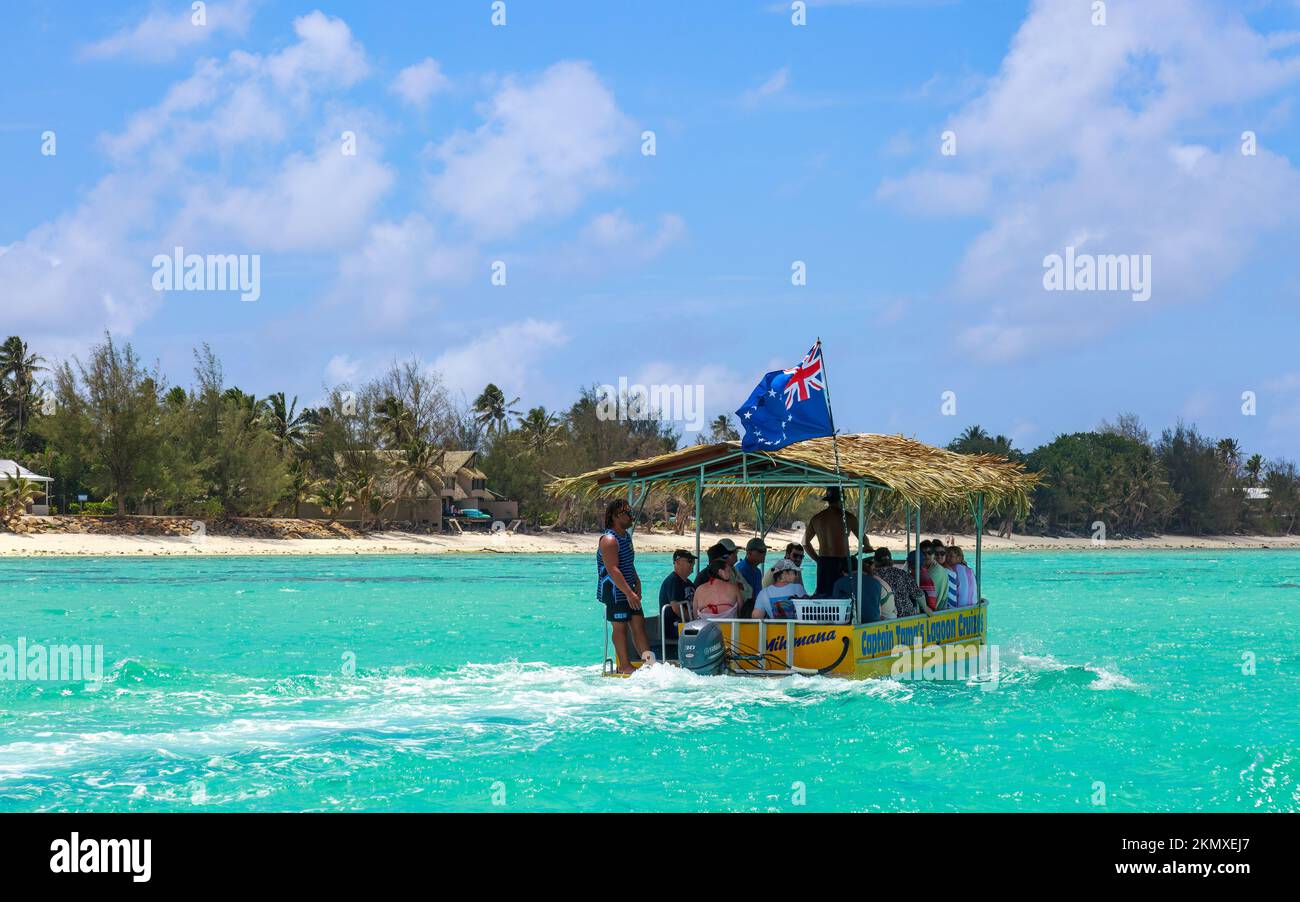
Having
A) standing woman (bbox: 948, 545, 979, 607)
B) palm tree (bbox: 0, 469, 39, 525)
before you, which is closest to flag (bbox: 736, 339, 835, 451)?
standing woman (bbox: 948, 545, 979, 607)

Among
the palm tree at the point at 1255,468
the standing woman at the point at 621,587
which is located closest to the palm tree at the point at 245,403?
the standing woman at the point at 621,587

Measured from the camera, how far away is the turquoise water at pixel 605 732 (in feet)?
32.1

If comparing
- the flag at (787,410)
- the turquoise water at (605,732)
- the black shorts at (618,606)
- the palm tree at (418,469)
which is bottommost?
the turquoise water at (605,732)

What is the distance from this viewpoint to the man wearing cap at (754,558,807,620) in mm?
13648

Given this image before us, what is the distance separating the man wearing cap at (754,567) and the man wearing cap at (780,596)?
2.56 ft

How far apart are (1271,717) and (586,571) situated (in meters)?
39.3

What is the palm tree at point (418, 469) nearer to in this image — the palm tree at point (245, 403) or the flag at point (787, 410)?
the palm tree at point (245, 403)

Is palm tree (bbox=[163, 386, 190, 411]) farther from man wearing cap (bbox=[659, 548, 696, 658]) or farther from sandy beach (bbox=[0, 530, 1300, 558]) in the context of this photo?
man wearing cap (bbox=[659, 548, 696, 658])

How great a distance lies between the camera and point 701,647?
13.5 meters

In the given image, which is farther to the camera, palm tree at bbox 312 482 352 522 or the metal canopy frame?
palm tree at bbox 312 482 352 522

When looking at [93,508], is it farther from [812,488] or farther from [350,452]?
[812,488]

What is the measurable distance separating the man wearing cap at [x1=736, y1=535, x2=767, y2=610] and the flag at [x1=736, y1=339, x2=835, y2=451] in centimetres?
192

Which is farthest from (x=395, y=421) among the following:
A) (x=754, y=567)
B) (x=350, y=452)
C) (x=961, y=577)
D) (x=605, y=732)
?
(x=605, y=732)
